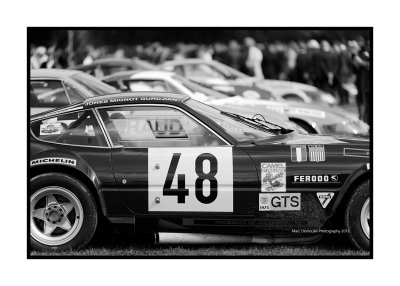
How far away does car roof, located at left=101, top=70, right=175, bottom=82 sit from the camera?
9016 mm

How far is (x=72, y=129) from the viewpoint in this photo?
656 cm

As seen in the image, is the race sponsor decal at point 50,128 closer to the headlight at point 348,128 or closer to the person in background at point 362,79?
the headlight at point 348,128

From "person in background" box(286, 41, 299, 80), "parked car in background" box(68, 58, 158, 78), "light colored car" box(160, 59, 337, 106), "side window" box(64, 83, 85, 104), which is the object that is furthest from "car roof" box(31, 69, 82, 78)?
"person in background" box(286, 41, 299, 80)

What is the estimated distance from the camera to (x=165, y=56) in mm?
10820

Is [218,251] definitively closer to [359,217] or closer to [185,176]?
[185,176]

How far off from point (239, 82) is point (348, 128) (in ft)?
6.45

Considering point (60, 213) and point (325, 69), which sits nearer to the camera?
point (60, 213)

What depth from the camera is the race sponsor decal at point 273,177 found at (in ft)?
20.6

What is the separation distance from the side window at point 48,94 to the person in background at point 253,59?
3.65m

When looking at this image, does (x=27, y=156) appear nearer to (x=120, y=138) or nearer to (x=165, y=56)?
(x=120, y=138)

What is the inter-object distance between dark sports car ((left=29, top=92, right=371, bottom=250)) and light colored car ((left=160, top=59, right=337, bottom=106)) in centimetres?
376

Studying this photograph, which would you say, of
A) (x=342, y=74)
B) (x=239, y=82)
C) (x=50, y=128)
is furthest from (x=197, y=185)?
(x=342, y=74)

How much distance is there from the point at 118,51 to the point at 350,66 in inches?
→ 126
